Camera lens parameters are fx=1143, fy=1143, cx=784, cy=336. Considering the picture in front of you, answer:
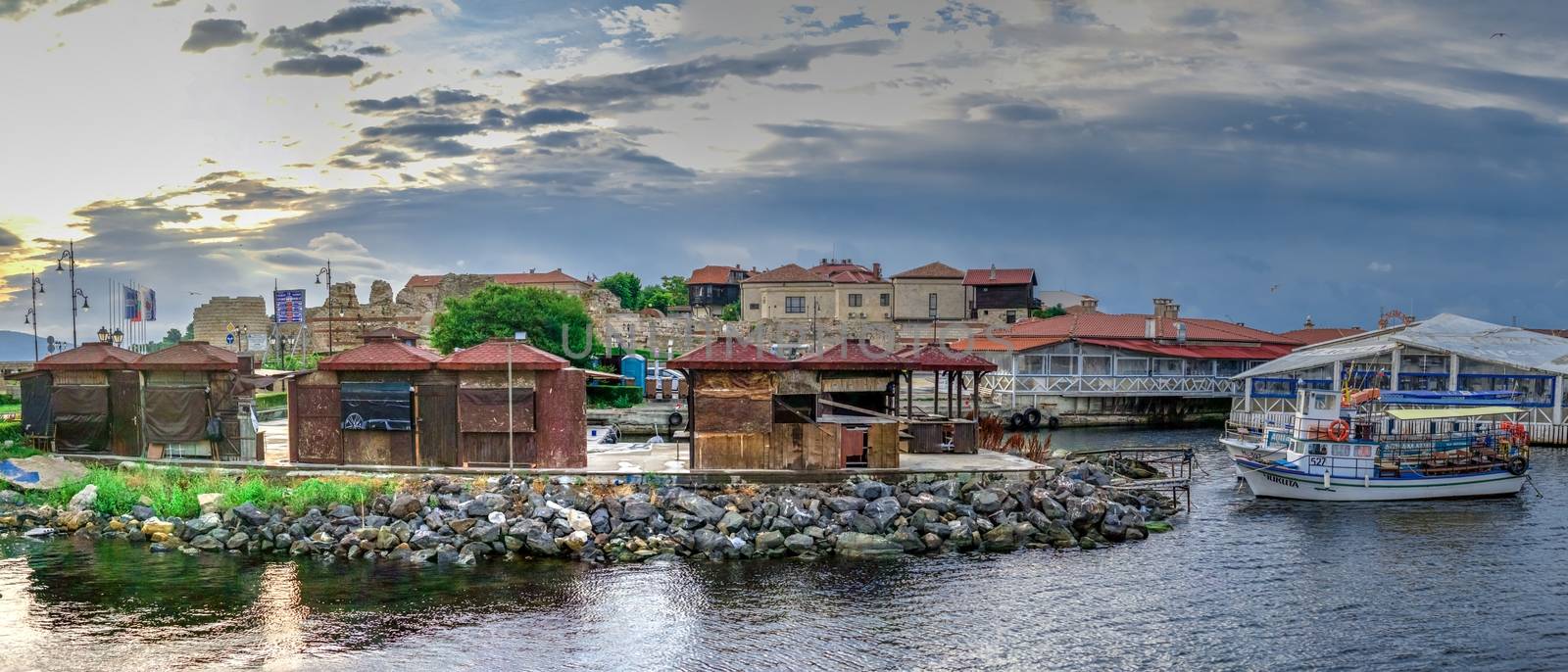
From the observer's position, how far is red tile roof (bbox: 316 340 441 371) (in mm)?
26266

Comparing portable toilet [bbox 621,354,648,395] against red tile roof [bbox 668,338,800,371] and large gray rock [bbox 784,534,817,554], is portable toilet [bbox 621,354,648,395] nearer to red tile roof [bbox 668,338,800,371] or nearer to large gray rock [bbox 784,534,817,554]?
red tile roof [bbox 668,338,800,371]

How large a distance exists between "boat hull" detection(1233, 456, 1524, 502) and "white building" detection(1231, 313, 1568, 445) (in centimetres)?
1293

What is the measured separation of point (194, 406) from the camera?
93.1ft

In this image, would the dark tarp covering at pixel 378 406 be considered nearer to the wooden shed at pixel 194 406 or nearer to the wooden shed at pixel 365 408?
the wooden shed at pixel 365 408

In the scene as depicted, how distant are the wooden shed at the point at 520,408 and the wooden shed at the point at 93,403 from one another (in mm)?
9220

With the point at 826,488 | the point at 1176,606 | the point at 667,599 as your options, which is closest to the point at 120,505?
the point at 667,599

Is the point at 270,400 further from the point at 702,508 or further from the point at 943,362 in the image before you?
the point at 702,508

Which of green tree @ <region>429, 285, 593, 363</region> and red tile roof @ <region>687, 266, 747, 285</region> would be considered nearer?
green tree @ <region>429, 285, 593, 363</region>

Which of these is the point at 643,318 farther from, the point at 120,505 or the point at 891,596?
the point at 891,596

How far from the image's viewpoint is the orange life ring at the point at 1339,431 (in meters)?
29.6

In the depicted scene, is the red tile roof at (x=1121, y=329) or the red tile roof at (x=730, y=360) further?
the red tile roof at (x=1121, y=329)

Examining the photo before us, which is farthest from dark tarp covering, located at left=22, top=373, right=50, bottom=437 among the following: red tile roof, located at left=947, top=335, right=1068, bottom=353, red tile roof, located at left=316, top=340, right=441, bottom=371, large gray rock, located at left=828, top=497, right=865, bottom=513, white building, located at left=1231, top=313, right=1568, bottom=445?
white building, located at left=1231, top=313, right=1568, bottom=445

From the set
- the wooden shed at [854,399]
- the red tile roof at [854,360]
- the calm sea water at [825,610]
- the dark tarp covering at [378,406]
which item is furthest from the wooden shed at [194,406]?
the red tile roof at [854,360]

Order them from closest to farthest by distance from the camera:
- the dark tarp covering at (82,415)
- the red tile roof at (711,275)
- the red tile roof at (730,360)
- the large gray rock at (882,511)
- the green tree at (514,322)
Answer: the large gray rock at (882,511) < the red tile roof at (730,360) < the dark tarp covering at (82,415) < the green tree at (514,322) < the red tile roof at (711,275)
